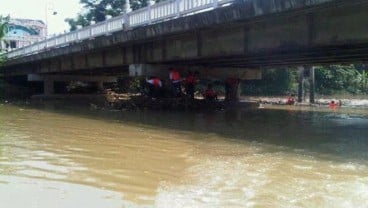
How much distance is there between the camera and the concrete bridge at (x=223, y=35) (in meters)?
14.1

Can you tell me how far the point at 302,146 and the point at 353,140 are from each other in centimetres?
224

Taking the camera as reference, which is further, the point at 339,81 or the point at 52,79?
the point at 339,81

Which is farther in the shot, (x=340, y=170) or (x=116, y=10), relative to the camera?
(x=116, y=10)

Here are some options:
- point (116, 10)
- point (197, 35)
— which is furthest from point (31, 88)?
point (197, 35)

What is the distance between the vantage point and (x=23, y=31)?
84.9 meters

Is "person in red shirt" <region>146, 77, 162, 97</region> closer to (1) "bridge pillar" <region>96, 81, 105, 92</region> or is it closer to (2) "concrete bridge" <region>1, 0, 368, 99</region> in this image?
(2) "concrete bridge" <region>1, 0, 368, 99</region>

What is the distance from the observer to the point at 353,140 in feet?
42.9

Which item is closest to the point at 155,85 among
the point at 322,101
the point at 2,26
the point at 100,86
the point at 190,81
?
the point at 190,81

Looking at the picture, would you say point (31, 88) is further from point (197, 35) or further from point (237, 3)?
point (237, 3)

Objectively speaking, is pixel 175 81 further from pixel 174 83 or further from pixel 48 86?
pixel 48 86

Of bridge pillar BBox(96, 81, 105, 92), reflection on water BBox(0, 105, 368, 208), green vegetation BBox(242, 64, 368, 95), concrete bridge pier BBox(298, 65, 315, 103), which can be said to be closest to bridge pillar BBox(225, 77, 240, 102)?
concrete bridge pier BBox(298, 65, 315, 103)

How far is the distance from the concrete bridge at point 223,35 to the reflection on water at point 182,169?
323cm

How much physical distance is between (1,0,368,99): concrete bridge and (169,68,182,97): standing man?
0.61 meters

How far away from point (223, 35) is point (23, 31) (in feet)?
237
